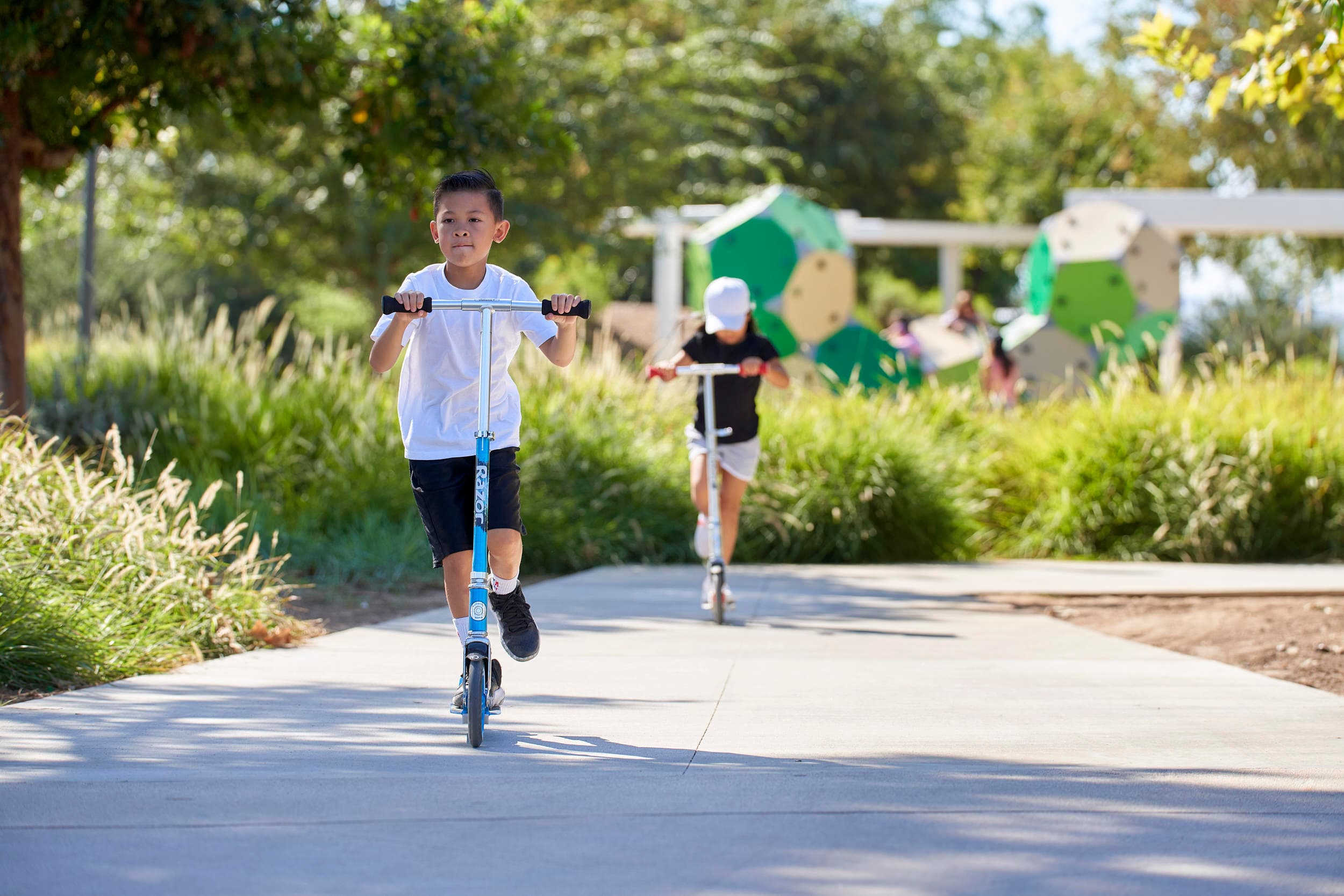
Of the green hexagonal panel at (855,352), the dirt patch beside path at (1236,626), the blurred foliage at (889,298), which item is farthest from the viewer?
the blurred foliage at (889,298)

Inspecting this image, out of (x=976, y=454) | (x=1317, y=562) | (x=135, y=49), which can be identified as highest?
(x=135, y=49)

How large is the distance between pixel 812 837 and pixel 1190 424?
343 inches

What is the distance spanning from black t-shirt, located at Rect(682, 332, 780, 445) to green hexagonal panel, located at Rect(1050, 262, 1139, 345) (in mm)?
14291

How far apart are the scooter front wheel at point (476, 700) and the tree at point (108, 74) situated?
5.40 m

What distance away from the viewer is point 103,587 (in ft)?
20.5

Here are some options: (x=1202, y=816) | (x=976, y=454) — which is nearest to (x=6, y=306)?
(x=976, y=454)

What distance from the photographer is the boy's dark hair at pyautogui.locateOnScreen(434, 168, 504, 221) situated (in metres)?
4.65

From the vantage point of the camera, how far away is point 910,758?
14.0 ft

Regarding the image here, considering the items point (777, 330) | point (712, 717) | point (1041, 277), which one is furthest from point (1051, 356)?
point (712, 717)

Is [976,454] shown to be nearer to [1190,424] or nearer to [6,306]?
[1190,424]

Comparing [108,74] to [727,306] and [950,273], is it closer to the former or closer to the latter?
[727,306]

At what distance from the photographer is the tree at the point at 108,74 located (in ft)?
28.0

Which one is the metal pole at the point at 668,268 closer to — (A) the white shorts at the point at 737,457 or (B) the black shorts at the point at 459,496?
(A) the white shorts at the point at 737,457

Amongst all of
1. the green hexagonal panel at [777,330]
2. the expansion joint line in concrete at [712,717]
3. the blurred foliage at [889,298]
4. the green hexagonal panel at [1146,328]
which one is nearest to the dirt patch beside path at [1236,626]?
the expansion joint line in concrete at [712,717]
